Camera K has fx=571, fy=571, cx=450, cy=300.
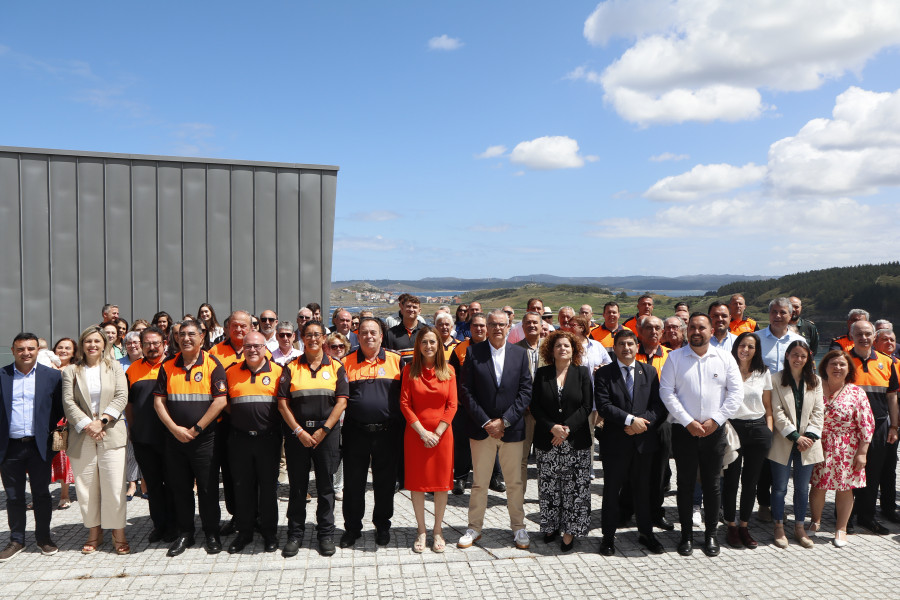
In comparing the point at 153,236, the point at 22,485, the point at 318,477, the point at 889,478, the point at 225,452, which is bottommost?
the point at 889,478

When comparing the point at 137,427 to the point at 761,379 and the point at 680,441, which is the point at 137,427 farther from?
the point at 761,379

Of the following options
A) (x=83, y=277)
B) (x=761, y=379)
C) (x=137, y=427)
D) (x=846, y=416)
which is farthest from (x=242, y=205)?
(x=846, y=416)

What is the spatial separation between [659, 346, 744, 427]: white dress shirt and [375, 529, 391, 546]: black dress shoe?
2.50m

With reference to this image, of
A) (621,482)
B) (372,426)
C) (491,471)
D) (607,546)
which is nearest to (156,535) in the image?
(372,426)

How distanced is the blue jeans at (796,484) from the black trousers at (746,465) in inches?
6.8

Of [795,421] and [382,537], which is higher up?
[795,421]

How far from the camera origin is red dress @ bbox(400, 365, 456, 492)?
4516 millimetres

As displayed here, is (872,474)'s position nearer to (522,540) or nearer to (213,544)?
(522,540)

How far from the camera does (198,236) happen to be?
30.7ft

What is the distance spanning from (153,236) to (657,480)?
8.20m

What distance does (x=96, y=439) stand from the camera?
4496 millimetres

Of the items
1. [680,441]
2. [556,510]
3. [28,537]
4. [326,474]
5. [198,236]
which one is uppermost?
[198,236]

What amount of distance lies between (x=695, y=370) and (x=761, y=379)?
67cm

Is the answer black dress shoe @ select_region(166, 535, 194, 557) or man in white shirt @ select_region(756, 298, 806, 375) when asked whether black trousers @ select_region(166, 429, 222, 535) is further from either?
man in white shirt @ select_region(756, 298, 806, 375)
